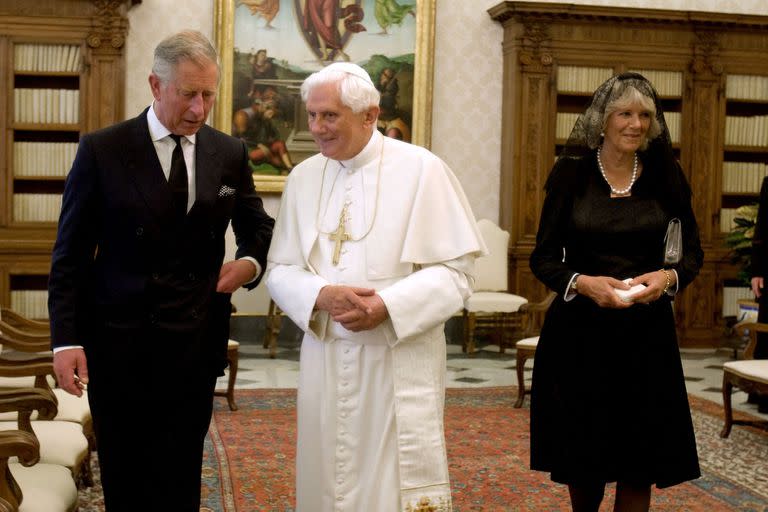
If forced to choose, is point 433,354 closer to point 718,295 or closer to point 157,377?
point 157,377

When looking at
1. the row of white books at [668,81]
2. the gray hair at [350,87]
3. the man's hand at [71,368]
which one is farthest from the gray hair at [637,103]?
the row of white books at [668,81]

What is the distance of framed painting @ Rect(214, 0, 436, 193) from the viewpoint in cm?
1045

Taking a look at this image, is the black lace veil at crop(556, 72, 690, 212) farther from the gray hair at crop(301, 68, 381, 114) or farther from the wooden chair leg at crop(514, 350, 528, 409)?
the wooden chair leg at crop(514, 350, 528, 409)

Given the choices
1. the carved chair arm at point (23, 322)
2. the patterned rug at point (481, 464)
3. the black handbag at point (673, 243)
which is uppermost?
the black handbag at point (673, 243)

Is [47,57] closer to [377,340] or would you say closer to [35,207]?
[35,207]

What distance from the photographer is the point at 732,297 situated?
1139 cm

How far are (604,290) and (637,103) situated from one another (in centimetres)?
67

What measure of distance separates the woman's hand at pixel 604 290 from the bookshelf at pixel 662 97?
23.7 ft

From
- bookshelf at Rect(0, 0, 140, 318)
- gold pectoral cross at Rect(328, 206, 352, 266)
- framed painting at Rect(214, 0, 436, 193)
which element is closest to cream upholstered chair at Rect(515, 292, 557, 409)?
framed painting at Rect(214, 0, 436, 193)

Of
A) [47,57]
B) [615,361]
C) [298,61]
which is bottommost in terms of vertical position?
[615,361]

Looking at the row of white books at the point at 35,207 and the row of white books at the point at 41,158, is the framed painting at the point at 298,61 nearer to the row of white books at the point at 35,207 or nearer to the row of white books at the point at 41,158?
the row of white books at the point at 41,158

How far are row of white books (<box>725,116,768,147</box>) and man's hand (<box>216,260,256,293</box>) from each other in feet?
30.1

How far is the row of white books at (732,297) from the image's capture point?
1134 cm

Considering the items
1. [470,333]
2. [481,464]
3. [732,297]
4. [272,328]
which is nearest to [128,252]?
[481,464]
